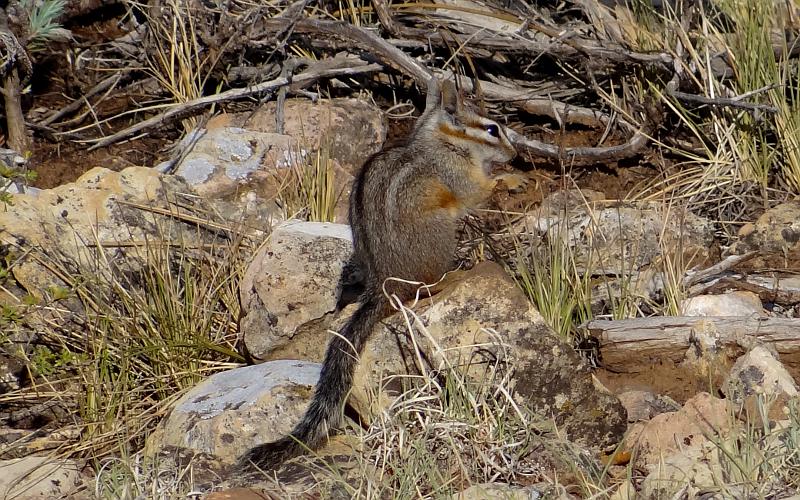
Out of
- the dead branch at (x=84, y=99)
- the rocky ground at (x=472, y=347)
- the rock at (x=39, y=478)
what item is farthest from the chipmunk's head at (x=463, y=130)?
the dead branch at (x=84, y=99)

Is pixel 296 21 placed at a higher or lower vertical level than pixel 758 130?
higher

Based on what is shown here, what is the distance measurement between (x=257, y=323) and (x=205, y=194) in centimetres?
140

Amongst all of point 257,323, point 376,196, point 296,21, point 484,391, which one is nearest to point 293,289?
point 257,323

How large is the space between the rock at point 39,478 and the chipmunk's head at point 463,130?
227cm

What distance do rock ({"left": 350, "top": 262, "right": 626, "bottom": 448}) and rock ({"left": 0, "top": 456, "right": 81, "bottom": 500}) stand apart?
1.12m

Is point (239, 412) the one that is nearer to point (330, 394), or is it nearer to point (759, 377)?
point (330, 394)

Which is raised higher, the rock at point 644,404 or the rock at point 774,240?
the rock at point 774,240

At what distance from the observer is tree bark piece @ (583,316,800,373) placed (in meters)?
4.53

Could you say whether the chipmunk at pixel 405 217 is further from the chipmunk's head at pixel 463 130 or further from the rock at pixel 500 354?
the rock at pixel 500 354

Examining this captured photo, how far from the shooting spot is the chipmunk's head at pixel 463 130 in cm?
521

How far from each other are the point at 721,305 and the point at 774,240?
0.81 m

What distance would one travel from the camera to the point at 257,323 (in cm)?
493

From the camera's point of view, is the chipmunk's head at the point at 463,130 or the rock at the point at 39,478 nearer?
the rock at the point at 39,478

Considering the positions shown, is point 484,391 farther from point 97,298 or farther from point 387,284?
point 97,298
